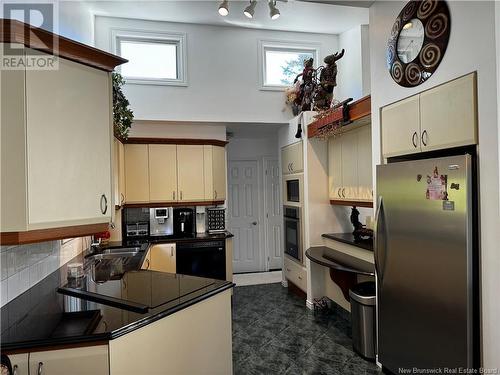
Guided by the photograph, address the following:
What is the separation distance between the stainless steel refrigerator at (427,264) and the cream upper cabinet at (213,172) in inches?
100

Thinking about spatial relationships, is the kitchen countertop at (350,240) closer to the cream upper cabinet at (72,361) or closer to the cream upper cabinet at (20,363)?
the cream upper cabinet at (72,361)

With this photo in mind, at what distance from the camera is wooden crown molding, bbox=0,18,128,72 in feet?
4.84

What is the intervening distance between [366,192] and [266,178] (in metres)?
2.68

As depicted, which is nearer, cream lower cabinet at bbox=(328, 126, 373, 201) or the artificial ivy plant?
the artificial ivy plant

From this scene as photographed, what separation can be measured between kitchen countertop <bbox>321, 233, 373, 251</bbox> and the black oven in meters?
0.68

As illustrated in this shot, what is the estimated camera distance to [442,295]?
6.54 feet

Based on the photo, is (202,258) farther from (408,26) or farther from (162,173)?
(408,26)

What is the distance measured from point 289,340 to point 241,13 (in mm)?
3926

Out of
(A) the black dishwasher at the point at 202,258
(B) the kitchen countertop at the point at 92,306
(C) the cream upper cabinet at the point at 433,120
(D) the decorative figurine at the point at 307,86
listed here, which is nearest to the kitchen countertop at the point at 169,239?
(A) the black dishwasher at the point at 202,258

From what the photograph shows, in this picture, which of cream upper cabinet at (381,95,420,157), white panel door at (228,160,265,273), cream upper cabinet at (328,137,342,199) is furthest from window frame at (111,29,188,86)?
→ cream upper cabinet at (381,95,420,157)

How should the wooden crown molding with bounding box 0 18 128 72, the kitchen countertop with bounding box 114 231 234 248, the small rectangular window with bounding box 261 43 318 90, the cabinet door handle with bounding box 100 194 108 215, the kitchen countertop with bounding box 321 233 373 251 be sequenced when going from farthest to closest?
1. the small rectangular window with bounding box 261 43 318 90
2. the kitchen countertop with bounding box 114 231 234 248
3. the kitchen countertop with bounding box 321 233 373 251
4. the cabinet door handle with bounding box 100 194 108 215
5. the wooden crown molding with bounding box 0 18 128 72

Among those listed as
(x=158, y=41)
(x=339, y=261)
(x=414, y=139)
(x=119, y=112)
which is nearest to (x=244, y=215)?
(x=339, y=261)

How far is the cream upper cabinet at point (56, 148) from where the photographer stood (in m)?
1.50

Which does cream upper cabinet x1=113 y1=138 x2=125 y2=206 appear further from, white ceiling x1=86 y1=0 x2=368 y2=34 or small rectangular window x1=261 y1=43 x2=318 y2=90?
small rectangular window x1=261 y1=43 x2=318 y2=90
